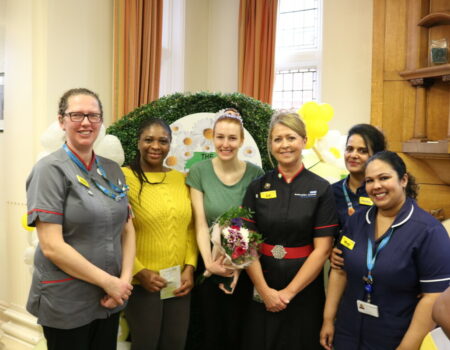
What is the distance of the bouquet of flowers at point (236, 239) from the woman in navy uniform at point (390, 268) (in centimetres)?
A: 41

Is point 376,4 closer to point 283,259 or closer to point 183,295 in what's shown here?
point 283,259

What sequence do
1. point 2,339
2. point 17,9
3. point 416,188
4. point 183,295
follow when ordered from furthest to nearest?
point 2,339
point 17,9
point 183,295
point 416,188

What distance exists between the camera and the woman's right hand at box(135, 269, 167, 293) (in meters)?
2.06

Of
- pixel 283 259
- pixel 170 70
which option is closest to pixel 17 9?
pixel 170 70

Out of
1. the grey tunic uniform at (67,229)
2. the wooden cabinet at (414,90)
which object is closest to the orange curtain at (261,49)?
the wooden cabinet at (414,90)

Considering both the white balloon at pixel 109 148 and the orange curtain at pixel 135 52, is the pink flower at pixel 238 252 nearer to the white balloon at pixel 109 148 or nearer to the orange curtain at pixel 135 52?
the white balloon at pixel 109 148

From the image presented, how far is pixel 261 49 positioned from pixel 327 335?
4034 millimetres

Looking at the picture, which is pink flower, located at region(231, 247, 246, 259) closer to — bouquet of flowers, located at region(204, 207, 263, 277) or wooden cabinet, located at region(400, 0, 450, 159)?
bouquet of flowers, located at region(204, 207, 263, 277)

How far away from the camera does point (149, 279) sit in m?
2.06

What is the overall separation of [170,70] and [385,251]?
4152 mm

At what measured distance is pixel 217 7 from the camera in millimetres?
5684

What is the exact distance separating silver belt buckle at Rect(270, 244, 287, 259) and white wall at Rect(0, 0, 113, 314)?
2066 mm

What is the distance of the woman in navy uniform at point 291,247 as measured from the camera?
1942 mm

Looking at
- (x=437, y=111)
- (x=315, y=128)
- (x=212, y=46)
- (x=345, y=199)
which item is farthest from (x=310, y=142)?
(x=212, y=46)
